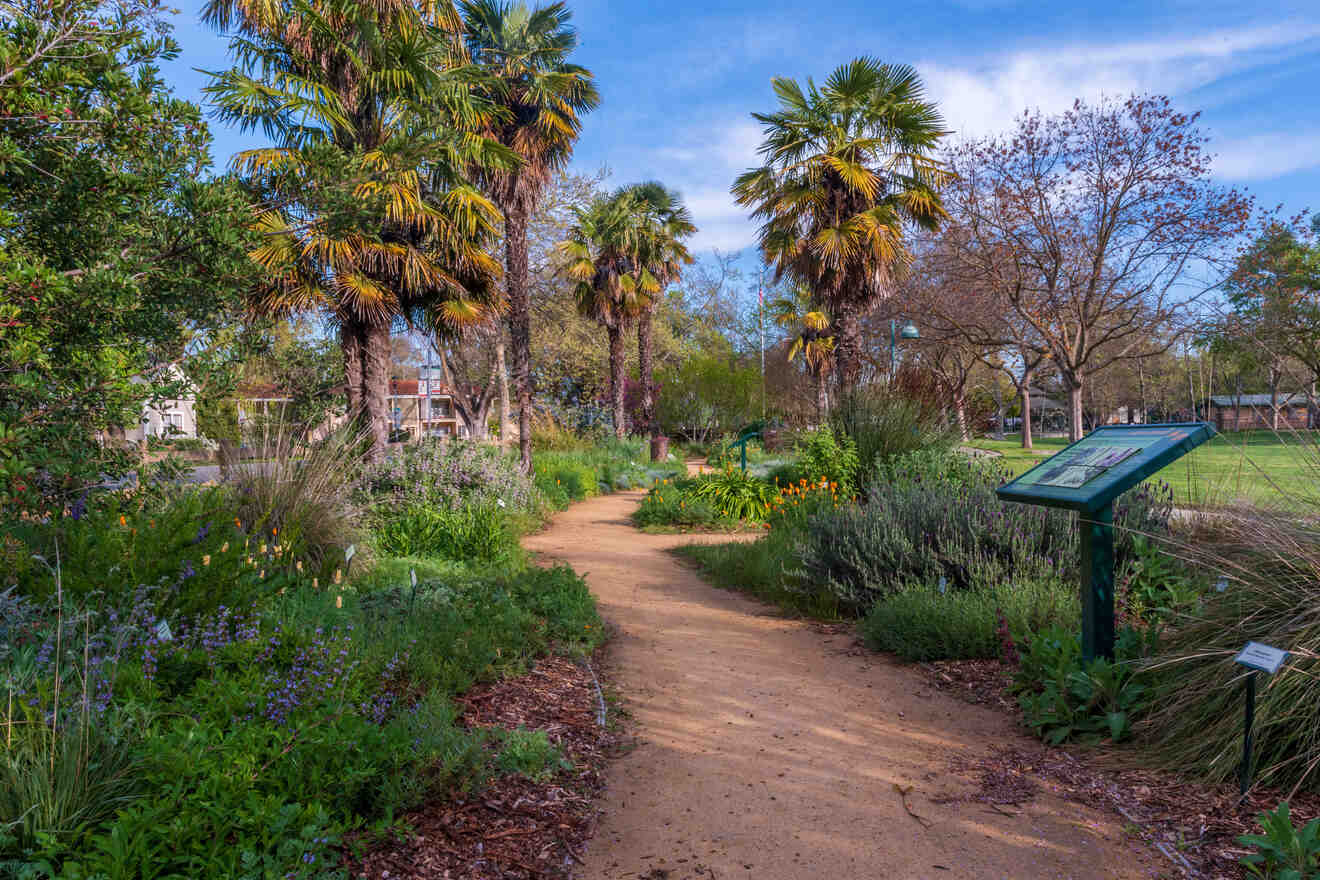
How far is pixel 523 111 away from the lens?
1683 centimetres

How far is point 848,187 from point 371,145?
898 cm

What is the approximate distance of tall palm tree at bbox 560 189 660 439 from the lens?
25859mm

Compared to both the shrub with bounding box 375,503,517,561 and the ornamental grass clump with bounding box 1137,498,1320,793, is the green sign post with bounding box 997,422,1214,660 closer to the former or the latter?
the ornamental grass clump with bounding box 1137,498,1320,793

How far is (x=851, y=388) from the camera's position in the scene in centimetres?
1193

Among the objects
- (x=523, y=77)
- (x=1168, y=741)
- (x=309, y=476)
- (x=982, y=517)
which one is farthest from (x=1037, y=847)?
(x=523, y=77)

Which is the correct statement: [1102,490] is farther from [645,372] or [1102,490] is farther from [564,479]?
[645,372]

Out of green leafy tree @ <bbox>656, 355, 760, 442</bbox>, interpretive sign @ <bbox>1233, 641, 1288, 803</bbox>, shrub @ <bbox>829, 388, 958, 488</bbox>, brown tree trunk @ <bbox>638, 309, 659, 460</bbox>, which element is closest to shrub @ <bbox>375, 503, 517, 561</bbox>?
shrub @ <bbox>829, 388, 958, 488</bbox>

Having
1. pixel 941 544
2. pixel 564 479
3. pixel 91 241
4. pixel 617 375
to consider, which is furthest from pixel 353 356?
pixel 617 375

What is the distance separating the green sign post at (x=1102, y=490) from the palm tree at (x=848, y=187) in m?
10.8

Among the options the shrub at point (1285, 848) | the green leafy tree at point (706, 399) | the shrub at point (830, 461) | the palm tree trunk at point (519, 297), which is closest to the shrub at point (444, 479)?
the palm tree trunk at point (519, 297)

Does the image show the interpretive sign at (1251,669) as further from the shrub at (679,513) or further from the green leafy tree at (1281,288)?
the shrub at (679,513)

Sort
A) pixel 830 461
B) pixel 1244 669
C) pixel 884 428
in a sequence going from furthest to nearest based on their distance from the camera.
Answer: pixel 884 428, pixel 830 461, pixel 1244 669

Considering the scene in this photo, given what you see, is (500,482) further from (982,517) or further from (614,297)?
(614,297)

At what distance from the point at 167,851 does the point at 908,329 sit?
70.9ft
